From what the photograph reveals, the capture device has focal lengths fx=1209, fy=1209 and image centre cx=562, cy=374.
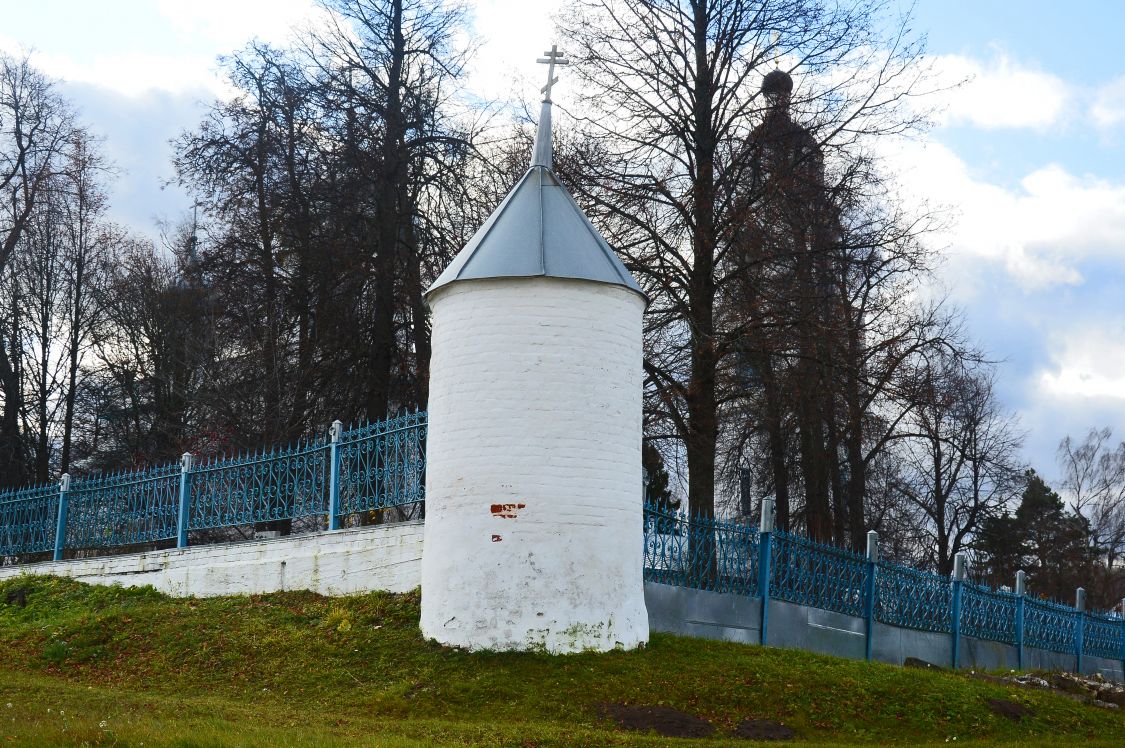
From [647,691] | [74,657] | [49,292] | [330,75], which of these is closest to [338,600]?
[74,657]

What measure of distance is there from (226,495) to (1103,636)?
19.1 meters

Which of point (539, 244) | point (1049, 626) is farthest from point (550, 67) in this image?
point (1049, 626)

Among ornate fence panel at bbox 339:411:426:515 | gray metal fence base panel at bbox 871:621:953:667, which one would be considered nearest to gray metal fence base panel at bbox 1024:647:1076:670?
gray metal fence base panel at bbox 871:621:953:667

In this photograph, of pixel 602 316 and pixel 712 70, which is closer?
pixel 602 316

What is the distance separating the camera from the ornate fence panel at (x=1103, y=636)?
24625 mm

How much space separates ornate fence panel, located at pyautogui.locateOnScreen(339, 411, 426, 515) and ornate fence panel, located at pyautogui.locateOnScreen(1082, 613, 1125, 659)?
1671 centimetres

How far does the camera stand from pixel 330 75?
902 inches

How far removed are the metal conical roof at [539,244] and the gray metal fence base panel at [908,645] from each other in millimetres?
6711

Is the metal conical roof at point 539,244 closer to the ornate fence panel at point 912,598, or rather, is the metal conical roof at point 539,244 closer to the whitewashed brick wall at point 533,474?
the whitewashed brick wall at point 533,474

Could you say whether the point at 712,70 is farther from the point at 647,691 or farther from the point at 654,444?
the point at 647,691

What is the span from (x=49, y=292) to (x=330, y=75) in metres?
9.91

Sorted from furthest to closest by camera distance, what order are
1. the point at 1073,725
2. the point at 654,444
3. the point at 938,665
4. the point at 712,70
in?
the point at 654,444
the point at 712,70
the point at 938,665
the point at 1073,725

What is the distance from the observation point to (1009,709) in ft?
37.6

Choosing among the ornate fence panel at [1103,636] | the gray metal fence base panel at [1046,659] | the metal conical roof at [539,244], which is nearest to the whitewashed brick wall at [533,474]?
the metal conical roof at [539,244]
